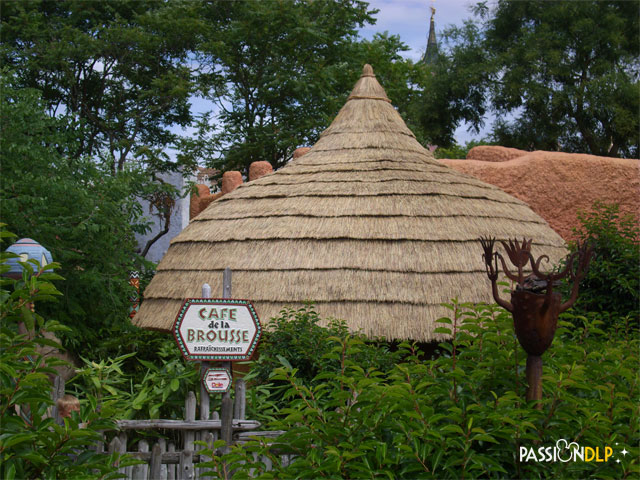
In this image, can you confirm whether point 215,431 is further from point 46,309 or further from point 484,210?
point 484,210

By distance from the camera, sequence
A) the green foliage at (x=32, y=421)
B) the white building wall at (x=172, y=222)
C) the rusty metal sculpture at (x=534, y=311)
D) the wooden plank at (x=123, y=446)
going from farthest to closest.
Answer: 1. the white building wall at (x=172, y=222)
2. the wooden plank at (x=123, y=446)
3. the rusty metal sculpture at (x=534, y=311)
4. the green foliage at (x=32, y=421)

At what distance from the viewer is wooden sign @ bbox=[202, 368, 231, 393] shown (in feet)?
14.3

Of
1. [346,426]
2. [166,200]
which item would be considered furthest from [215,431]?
[166,200]

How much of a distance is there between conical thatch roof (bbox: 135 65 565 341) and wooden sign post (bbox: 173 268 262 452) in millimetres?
2358

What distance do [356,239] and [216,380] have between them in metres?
3.38

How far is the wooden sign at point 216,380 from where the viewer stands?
4371mm

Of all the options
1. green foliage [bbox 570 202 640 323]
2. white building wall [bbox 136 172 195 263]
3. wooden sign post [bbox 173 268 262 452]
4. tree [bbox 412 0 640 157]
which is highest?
tree [bbox 412 0 640 157]

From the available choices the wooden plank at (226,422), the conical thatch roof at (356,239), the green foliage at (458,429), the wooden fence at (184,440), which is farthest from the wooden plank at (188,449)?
the conical thatch roof at (356,239)

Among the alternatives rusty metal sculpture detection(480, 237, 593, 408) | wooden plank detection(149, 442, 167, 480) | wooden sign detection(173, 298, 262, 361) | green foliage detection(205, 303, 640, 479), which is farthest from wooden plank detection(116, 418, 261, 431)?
rusty metal sculpture detection(480, 237, 593, 408)

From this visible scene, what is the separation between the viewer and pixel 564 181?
33.2 ft

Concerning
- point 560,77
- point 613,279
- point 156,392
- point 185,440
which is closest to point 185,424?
point 185,440

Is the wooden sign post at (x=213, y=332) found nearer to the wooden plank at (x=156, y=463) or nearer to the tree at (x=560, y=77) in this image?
the wooden plank at (x=156, y=463)

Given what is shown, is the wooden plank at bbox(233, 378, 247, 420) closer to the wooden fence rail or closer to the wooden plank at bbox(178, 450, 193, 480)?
the wooden fence rail

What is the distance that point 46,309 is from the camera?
7984 mm
